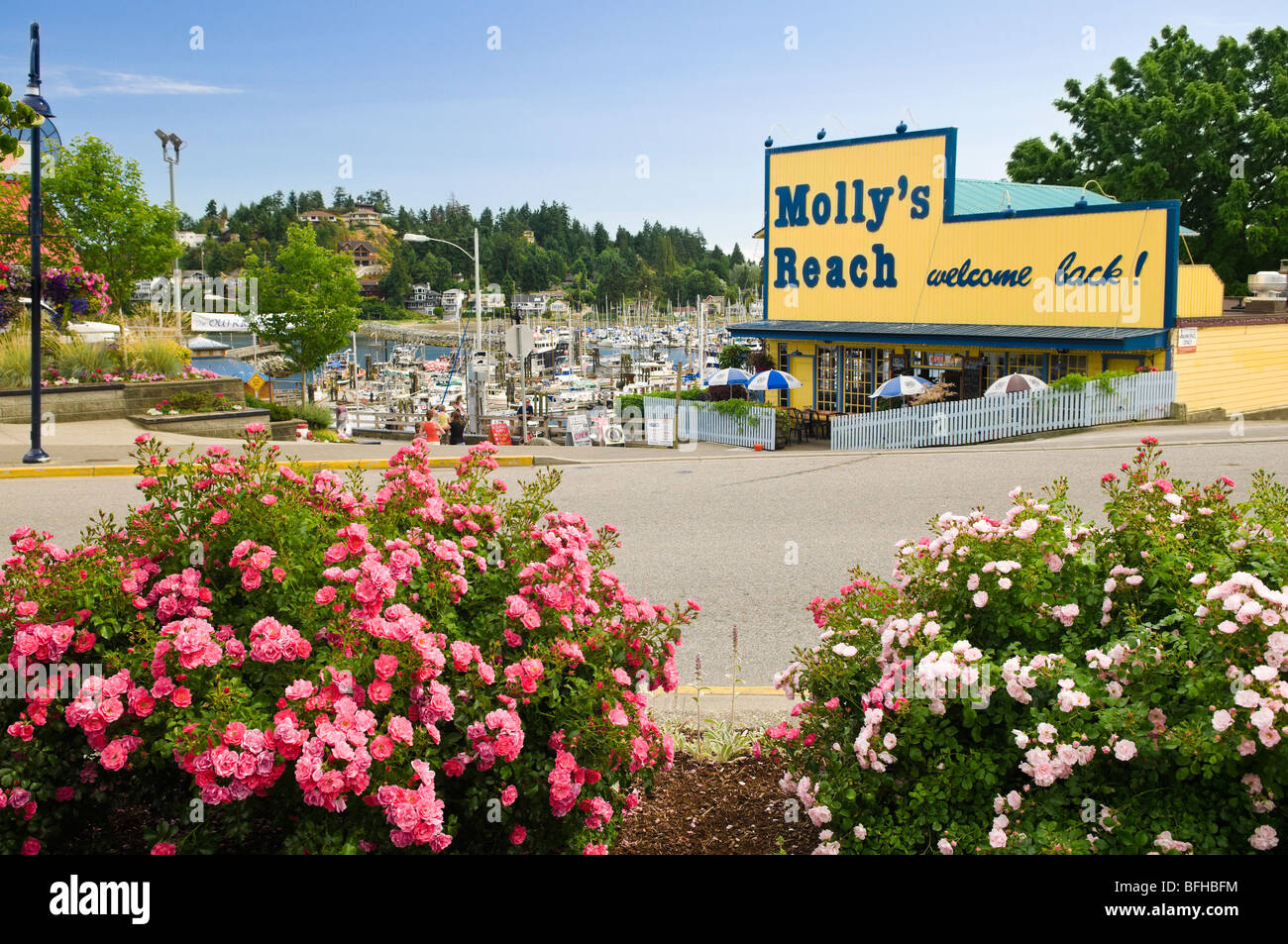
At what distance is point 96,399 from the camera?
893 inches

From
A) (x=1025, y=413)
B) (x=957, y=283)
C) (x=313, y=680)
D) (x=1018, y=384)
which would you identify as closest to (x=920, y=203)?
(x=957, y=283)

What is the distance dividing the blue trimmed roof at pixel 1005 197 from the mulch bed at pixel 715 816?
26.8 metres

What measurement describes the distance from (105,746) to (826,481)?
1282 centimetres

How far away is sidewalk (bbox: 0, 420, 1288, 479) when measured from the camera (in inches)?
684

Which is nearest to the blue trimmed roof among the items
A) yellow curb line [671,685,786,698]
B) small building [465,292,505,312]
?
yellow curb line [671,685,786,698]

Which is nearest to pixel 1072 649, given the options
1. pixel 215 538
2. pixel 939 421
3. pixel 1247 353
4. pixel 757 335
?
pixel 215 538

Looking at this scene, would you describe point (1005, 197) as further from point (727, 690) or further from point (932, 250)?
point (727, 690)

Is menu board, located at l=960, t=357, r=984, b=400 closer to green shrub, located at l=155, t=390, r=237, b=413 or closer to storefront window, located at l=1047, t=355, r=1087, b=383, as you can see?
storefront window, located at l=1047, t=355, r=1087, b=383

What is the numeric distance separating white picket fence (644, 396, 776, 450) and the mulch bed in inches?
924

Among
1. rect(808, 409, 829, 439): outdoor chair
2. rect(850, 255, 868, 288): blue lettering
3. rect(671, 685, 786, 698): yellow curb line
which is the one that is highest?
rect(850, 255, 868, 288): blue lettering

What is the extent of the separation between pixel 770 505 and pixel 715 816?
360 inches

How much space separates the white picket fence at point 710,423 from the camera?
29.0 m

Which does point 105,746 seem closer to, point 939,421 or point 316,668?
point 316,668

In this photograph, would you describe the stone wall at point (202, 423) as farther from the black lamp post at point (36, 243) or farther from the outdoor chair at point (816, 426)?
the outdoor chair at point (816, 426)
